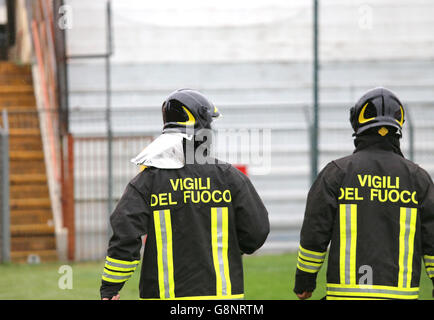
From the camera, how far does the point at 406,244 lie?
438 centimetres

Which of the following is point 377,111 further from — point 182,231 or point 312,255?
point 182,231

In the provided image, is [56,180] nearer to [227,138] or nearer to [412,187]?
[227,138]

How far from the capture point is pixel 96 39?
17.3m

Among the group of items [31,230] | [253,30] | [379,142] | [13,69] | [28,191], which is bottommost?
[31,230]

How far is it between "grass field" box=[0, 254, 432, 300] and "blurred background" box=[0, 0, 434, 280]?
3.02 feet

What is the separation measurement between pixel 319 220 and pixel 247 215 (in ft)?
1.42

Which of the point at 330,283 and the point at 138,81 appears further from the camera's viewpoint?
the point at 138,81

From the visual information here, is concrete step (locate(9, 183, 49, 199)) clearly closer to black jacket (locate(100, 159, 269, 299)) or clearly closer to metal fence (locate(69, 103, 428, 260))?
metal fence (locate(69, 103, 428, 260))

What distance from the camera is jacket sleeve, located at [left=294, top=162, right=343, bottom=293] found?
4.43 meters

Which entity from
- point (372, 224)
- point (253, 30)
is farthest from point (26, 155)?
point (372, 224)
